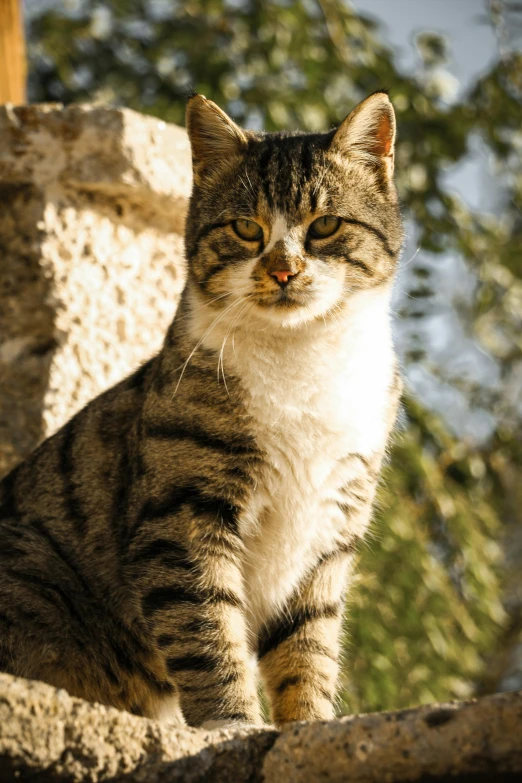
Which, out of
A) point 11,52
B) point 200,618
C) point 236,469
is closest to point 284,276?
point 236,469

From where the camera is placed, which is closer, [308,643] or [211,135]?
[308,643]

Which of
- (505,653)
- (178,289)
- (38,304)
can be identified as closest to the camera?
(38,304)

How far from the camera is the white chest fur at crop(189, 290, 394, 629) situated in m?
2.56

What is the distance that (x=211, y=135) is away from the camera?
2906 millimetres

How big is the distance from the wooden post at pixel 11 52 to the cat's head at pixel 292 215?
173 centimetres

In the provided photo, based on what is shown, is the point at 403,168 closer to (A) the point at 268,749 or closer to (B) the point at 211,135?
(B) the point at 211,135

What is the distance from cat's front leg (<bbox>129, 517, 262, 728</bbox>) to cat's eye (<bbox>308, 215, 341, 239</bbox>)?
0.84 m

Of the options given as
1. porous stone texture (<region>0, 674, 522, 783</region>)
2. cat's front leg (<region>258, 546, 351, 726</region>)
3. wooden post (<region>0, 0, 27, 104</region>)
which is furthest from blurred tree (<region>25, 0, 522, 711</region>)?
porous stone texture (<region>0, 674, 522, 783</region>)

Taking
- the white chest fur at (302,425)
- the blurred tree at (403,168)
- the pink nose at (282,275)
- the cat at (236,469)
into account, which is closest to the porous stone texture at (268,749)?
the cat at (236,469)

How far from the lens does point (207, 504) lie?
97.9 inches

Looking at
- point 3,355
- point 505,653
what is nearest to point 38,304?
point 3,355

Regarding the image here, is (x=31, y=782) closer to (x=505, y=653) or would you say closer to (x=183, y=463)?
(x=183, y=463)

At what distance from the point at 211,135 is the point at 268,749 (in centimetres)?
182

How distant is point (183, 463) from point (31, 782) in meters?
1.02
